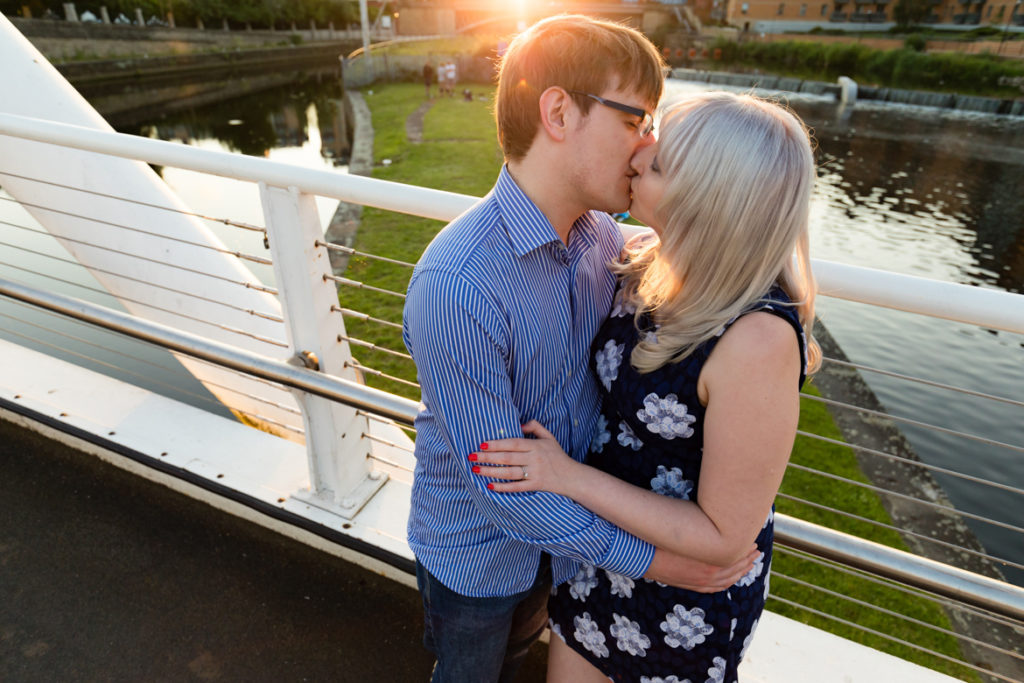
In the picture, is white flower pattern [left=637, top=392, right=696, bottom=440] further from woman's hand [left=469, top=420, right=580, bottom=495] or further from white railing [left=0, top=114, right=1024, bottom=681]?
white railing [left=0, top=114, right=1024, bottom=681]

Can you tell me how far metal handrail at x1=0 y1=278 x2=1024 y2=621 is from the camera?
1501 millimetres

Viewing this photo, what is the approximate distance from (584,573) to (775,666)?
0.95 metres

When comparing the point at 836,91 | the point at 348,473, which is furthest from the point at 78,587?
the point at 836,91

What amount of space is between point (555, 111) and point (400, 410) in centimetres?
110

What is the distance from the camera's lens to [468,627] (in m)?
1.52

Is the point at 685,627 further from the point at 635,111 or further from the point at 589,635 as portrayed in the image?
the point at 635,111

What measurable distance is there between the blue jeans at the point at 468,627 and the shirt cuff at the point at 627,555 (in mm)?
419

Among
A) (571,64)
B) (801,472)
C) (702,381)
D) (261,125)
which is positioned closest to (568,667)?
(702,381)

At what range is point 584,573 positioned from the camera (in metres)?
1.47

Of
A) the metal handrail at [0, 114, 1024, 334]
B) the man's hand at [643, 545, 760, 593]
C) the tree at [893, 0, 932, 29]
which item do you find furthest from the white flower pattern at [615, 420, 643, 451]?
the tree at [893, 0, 932, 29]

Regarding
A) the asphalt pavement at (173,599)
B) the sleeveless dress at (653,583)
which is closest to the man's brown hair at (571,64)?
the sleeveless dress at (653,583)

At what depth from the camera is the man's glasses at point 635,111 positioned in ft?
4.12

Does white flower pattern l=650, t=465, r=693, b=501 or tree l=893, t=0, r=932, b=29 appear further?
tree l=893, t=0, r=932, b=29

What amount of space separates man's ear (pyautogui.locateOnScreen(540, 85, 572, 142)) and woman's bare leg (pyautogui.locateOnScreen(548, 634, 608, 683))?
1.27 m
